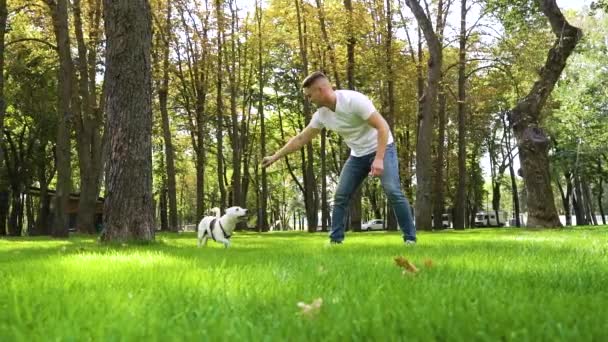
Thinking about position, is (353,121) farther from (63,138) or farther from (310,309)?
(63,138)

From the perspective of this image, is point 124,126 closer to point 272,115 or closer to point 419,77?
point 419,77

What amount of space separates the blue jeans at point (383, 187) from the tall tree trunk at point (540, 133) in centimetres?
929

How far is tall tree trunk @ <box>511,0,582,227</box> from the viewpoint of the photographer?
16094mm

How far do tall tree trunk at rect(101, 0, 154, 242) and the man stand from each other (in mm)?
2804

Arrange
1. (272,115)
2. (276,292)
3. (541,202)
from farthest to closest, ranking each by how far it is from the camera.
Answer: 1. (272,115)
2. (541,202)
3. (276,292)

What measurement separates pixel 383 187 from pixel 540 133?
33.6 ft

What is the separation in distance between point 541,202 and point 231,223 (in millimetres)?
9719

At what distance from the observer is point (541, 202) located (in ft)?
52.8

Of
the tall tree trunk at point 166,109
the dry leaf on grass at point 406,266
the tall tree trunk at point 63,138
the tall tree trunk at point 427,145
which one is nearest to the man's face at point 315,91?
the dry leaf on grass at point 406,266

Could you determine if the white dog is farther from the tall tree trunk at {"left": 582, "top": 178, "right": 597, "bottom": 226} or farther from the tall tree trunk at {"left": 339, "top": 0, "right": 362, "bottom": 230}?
the tall tree trunk at {"left": 582, "top": 178, "right": 597, "bottom": 226}

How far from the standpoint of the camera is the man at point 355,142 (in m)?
7.51

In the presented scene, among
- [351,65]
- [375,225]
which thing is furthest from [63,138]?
[375,225]

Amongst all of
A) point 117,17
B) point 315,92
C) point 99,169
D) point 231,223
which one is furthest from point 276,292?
point 99,169

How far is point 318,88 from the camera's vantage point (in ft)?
24.7
